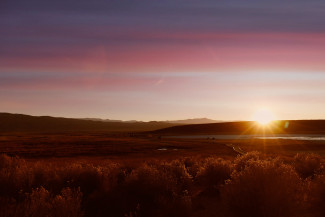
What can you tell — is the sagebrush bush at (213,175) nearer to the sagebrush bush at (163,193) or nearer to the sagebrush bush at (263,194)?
the sagebrush bush at (163,193)

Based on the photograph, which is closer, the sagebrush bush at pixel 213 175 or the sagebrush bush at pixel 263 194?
the sagebrush bush at pixel 263 194

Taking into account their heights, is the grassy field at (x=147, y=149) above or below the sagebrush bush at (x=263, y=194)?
below

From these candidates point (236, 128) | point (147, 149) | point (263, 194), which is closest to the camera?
point (263, 194)

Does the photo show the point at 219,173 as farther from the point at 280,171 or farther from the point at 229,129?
the point at 229,129

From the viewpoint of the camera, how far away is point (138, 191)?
11.5 meters

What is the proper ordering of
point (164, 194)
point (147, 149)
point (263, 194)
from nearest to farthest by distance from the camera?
point (263, 194) < point (164, 194) < point (147, 149)

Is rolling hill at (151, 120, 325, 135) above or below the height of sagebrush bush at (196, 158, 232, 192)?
above

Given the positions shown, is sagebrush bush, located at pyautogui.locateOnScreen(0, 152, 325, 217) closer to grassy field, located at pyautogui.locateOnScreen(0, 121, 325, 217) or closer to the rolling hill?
grassy field, located at pyautogui.locateOnScreen(0, 121, 325, 217)

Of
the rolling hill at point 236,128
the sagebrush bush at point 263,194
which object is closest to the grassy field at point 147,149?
the sagebrush bush at point 263,194

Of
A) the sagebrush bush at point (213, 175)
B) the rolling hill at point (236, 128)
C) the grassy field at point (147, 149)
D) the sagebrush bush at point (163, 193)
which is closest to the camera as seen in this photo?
the sagebrush bush at point (163, 193)

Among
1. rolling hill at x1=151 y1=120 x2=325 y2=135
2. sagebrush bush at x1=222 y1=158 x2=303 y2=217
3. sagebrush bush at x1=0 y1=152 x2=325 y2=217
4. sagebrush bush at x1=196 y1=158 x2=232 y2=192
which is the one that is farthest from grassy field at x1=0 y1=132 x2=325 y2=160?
rolling hill at x1=151 y1=120 x2=325 y2=135

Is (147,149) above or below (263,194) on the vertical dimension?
below

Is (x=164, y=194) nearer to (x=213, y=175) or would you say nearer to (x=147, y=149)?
(x=213, y=175)

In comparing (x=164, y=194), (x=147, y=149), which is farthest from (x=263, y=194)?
(x=147, y=149)
